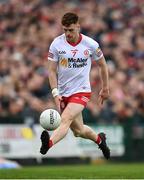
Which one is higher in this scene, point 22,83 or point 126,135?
point 22,83

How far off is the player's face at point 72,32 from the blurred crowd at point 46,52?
8.61 m

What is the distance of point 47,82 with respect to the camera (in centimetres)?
2286

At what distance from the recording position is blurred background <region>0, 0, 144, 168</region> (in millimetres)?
21359

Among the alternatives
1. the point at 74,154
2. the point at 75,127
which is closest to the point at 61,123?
the point at 75,127

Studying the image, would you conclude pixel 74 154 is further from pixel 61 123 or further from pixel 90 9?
pixel 61 123

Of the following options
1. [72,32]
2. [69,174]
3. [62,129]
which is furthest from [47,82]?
[62,129]

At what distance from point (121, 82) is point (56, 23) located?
3537 millimetres

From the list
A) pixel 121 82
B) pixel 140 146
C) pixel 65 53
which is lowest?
pixel 140 146

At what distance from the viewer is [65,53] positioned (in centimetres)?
1275

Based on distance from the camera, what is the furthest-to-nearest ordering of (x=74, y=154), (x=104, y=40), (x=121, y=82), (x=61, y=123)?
1. (x=104, y=40)
2. (x=121, y=82)
3. (x=74, y=154)
4. (x=61, y=123)

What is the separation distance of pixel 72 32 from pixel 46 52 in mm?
11876

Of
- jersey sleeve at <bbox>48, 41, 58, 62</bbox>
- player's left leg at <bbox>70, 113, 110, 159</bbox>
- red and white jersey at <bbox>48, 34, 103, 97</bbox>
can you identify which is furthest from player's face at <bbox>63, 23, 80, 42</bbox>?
player's left leg at <bbox>70, 113, 110, 159</bbox>

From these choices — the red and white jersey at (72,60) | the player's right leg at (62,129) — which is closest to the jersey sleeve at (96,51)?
the red and white jersey at (72,60)

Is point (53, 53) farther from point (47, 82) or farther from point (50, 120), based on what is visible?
point (47, 82)
